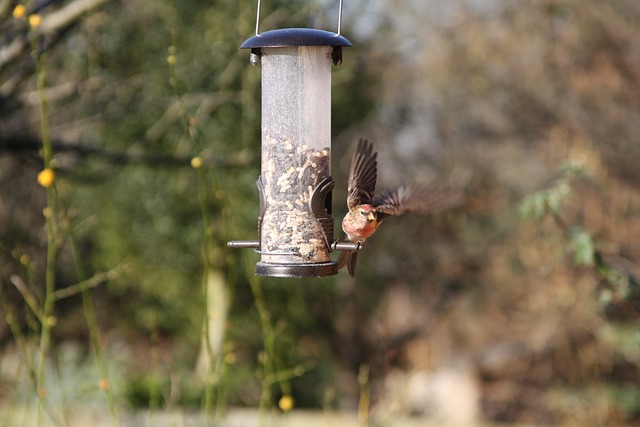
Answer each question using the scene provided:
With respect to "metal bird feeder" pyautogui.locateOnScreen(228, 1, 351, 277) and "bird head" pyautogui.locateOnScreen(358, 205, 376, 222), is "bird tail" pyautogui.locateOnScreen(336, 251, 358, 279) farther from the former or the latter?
"bird head" pyautogui.locateOnScreen(358, 205, 376, 222)

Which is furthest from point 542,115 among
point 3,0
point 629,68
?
point 3,0

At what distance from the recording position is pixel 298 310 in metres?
10.0

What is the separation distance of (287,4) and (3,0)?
419 cm

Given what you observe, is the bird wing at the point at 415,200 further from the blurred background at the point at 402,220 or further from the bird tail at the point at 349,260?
the blurred background at the point at 402,220

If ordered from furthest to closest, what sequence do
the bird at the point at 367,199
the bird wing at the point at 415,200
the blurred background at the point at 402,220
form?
1. the blurred background at the point at 402,220
2. the bird at the point at 367,199
3. the bird wing at the point at 415,200

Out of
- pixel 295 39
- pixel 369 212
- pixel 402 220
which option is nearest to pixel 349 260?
pixel 369 212

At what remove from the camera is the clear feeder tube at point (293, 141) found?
322 centimetres

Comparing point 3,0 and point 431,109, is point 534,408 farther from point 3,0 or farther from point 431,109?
point 3,0

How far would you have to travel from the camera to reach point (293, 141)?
3236 mm

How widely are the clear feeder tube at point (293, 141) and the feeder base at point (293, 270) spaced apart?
147 millimetres

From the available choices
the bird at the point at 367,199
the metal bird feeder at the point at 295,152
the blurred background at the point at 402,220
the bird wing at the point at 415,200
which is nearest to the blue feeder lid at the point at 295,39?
the metal bird feeder at the point at 295,152

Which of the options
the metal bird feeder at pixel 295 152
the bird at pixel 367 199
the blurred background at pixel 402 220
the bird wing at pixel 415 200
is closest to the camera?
the bird wing at pixel 415 200

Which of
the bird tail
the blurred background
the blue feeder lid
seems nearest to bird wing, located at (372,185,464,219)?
the bird tail

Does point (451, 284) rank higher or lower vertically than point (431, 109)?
lower
